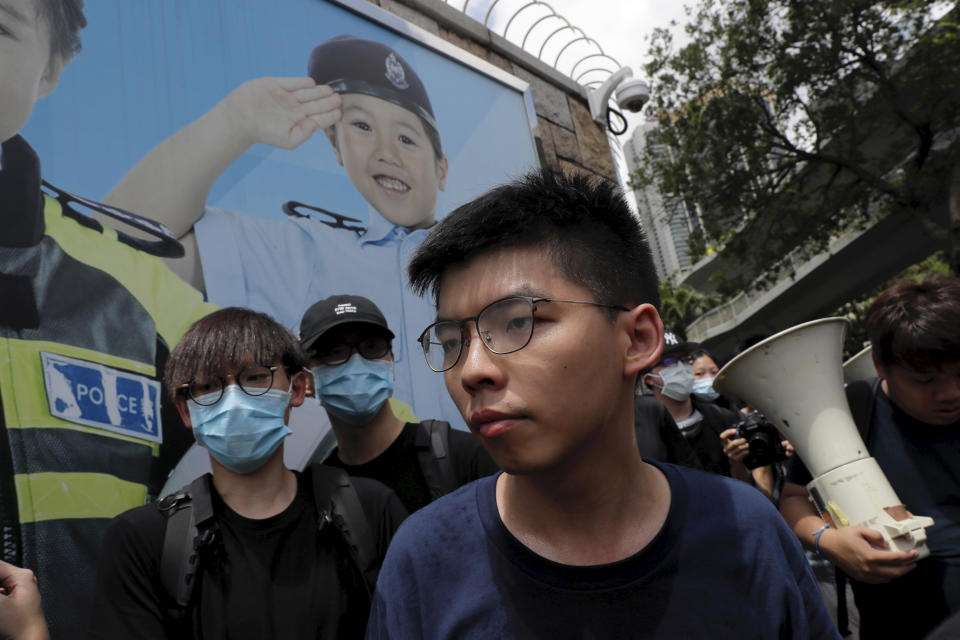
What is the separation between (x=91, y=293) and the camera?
8.72ft

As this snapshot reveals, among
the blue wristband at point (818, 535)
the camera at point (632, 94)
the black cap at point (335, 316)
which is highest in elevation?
the camera at point (632, 94)

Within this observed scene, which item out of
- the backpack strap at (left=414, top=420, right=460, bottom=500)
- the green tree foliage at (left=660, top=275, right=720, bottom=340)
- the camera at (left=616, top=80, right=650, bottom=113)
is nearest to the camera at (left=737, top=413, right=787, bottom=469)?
the backpack strap at (left=414, top=420, right=460, bottom=500)

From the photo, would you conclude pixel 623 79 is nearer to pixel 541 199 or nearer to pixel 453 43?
pixel 453 43

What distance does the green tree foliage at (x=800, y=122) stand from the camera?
898 cm

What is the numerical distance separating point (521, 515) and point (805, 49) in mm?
10673


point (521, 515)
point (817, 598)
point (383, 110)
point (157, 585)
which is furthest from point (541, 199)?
point (383, 110)

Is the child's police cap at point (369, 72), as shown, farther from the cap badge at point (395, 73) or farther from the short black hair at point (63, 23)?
the short black hair at point (63, 23)

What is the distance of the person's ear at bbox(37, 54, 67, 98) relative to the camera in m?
2.71

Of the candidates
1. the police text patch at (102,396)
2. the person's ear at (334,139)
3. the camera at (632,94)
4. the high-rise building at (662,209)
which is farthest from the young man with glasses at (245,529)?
the high-rise building at (662,209)

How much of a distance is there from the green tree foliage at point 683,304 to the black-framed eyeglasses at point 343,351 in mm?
27951

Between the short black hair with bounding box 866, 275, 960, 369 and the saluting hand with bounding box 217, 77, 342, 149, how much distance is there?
10.3 ft

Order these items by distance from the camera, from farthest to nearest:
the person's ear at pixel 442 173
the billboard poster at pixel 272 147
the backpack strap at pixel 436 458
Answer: the person's ear at pixel 442 173
the billboard poster at pixel 272 147
the backpack strap at pixel 436 458

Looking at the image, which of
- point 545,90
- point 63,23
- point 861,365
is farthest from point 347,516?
point 545,90

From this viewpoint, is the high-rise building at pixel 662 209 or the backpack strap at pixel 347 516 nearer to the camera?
the backpack strap at pixel 347 516
